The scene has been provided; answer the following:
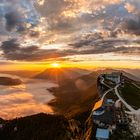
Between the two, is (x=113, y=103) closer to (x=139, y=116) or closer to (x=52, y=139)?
(x=139, y=116)

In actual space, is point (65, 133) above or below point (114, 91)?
below

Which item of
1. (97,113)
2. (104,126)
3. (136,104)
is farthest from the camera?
(136,104)

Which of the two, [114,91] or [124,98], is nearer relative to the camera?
[124,98]

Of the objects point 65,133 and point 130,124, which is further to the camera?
point 65,133

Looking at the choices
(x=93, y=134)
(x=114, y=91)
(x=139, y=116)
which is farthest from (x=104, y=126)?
(x=114, y=91)

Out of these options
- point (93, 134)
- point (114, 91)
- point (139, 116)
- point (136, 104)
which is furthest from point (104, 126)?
point (114, 91)

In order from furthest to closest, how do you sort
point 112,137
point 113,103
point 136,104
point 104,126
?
point 136,104
point 113,103
point 104,126
point 112,137

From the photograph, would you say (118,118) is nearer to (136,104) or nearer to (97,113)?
(97,113)

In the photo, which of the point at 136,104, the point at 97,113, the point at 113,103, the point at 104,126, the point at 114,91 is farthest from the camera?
the point at 114,91

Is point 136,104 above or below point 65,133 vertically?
above
